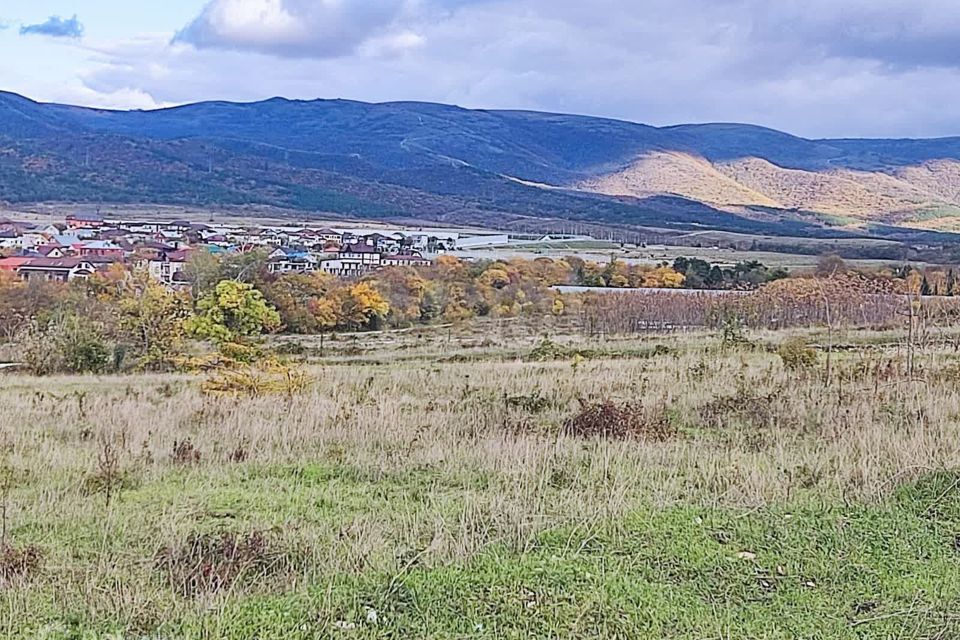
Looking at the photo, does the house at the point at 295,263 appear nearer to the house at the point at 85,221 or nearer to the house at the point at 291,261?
the house at the point at 291,261

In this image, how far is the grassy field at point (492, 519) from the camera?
443cm

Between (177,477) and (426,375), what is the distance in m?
9.89

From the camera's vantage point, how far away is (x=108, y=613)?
4.41m

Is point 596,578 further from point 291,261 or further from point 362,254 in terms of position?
point 362,254

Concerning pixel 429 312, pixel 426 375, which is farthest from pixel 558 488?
pixel 429 312

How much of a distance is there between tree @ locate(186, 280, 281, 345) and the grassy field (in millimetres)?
11324

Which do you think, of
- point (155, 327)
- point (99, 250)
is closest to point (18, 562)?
point (155, 327)

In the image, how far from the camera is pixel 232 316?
81.1 ft

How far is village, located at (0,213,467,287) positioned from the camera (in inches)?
2842

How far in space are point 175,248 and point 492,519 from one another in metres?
89.3

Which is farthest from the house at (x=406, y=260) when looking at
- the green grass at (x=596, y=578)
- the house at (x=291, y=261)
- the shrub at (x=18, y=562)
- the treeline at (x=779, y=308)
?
the shrub at (x=18, y=562)

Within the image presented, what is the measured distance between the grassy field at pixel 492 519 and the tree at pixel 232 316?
11.3 meters

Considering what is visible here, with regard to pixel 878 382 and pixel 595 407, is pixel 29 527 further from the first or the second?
pixel 878 382

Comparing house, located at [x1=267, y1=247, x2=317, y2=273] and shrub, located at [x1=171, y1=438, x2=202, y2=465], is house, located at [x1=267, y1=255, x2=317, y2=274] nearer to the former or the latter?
house, located at [x1=267, y1=247, x2=317, y2=273]
